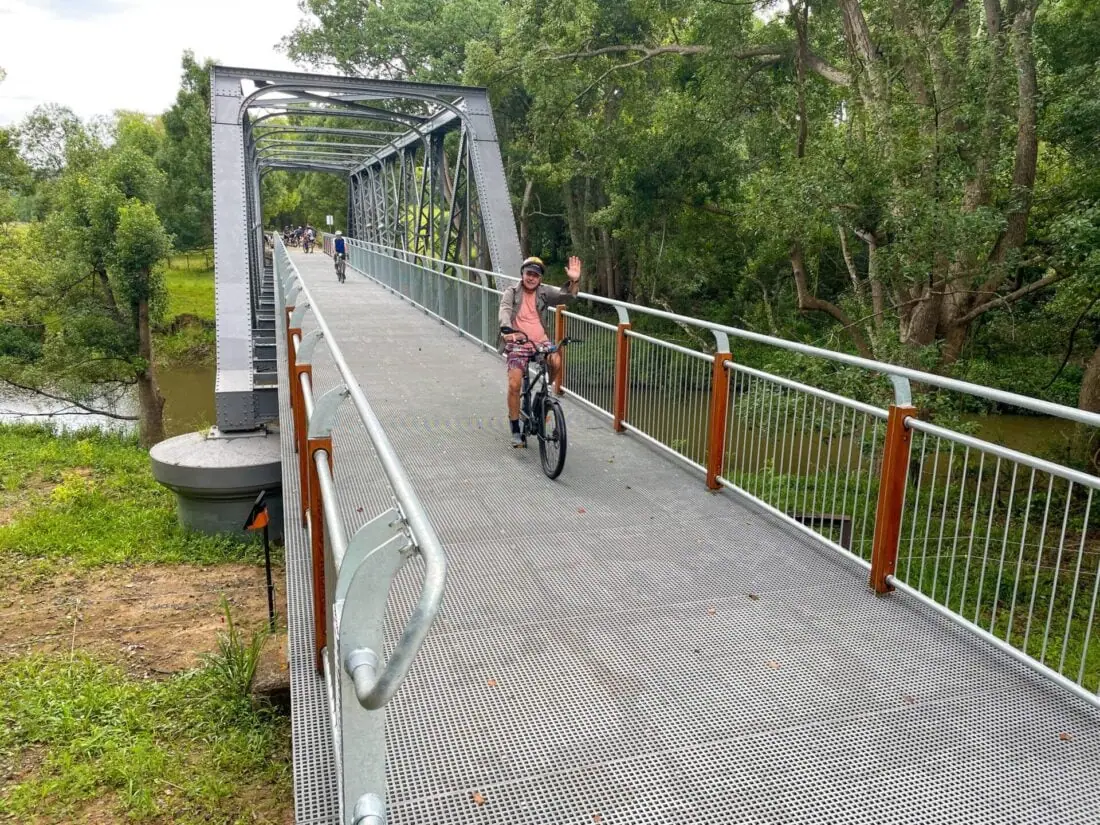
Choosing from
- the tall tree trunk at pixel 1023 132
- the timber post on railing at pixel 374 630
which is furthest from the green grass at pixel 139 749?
the tall tree trunk at pixel 1023 132

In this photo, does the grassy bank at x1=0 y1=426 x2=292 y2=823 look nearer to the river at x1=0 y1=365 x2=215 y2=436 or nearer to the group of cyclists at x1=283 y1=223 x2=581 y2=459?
the group of cyclists at x1=283 y1=223 x2=581 y2=459

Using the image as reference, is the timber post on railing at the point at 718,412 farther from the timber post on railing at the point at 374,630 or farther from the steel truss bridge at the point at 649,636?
the timber post on railing at the point at 374,630

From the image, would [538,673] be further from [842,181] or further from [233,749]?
[842,181]

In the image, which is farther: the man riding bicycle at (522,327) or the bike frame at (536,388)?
the man riding bicycle at (522,327)

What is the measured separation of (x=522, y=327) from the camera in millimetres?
6652

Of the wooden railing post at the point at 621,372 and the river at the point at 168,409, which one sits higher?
the wooden railing post at the point at 621,372

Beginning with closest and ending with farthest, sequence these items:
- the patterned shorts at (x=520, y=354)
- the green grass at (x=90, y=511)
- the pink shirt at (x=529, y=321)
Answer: the patterned shorts at (x=520, y=354), the pink shirt at (x=529, y=321), the green grass at (x=90, y=511)

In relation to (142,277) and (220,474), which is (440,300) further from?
(142,277)

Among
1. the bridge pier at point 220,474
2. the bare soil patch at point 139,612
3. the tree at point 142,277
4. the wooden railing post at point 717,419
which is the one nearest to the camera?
the wooden railing post at point 717,419

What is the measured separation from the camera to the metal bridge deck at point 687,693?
8.95 feet

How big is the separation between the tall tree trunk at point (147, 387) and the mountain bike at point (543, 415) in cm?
1808

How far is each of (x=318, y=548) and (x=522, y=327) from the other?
3687 mm

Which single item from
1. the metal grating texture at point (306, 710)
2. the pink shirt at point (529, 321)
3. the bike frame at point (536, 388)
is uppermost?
the pink shirt at point (529, 321)

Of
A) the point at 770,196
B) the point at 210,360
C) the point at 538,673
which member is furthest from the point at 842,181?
the point at 210,360
